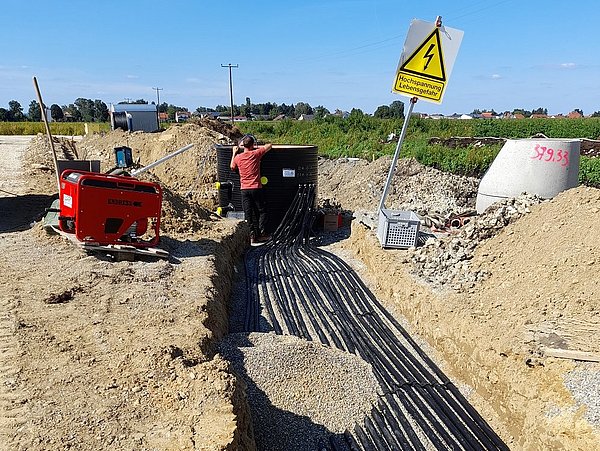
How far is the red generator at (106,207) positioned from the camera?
5938mm

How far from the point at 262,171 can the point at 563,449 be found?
23.9 feet

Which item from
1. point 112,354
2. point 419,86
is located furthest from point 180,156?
point 112,354

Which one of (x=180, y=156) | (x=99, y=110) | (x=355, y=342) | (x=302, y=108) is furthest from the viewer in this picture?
(x=302, y=108)

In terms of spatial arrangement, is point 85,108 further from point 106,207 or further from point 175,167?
point 106,207

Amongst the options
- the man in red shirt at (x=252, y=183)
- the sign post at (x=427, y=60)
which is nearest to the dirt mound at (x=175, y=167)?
the man in red shirt at (x=252, y=183)

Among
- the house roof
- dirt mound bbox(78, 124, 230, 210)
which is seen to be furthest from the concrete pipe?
the house roof

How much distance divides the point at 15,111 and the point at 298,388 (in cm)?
8070

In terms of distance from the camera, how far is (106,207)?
6.10 metres

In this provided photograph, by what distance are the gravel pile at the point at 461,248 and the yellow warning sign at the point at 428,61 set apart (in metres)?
2.18

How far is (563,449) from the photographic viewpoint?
3580 mm

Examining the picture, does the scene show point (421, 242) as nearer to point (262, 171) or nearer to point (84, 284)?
point (262, 171)

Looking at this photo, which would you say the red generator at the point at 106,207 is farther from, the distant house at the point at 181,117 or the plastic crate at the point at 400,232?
the distant house at the point at 181,117

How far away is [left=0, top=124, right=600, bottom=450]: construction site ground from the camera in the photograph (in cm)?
298

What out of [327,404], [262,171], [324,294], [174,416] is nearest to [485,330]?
[327,404]
